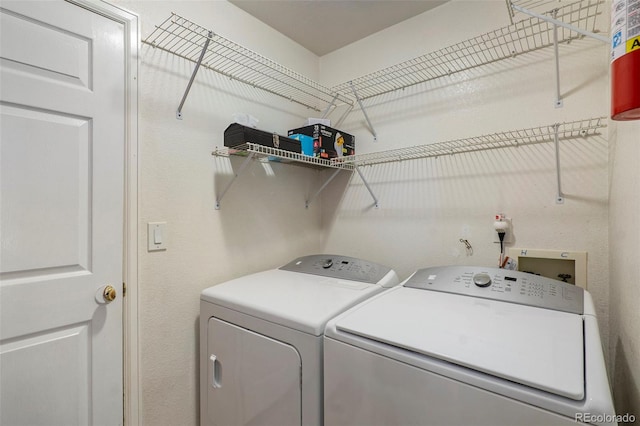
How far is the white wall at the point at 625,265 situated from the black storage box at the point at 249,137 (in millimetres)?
1351

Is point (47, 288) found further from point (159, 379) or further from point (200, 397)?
point (200, 397)

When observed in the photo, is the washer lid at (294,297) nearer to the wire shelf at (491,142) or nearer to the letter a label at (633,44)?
the wire shelf at (491,142)

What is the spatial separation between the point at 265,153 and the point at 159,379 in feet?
3.99

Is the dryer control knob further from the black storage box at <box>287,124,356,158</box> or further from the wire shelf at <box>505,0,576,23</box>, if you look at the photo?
the wire shelf at <box>505,0,576,23</box>

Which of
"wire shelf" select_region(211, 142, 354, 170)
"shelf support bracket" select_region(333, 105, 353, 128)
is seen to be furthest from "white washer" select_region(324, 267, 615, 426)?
"shelf support bracket" select_region(333, 105, 353, 128)

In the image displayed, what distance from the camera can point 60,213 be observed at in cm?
114

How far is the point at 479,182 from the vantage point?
1.60 m

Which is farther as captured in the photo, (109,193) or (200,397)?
(200,397)

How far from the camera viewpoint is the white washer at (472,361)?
25.7 inches

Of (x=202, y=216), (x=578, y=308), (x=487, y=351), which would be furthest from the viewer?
(x=202, y=216)

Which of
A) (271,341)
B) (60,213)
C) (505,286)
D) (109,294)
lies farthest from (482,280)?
(60,213)

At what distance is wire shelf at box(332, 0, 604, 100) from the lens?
4.37 feet

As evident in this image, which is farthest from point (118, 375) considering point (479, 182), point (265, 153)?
point (479, 182)

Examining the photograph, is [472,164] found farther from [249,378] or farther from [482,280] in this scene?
[249,378]
